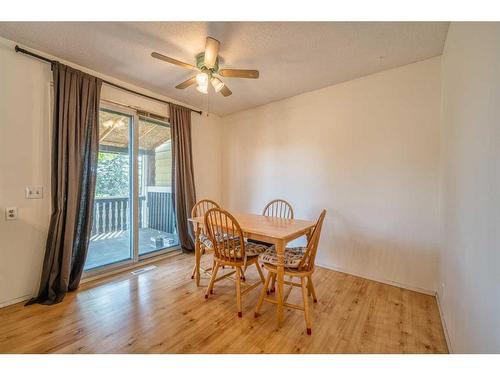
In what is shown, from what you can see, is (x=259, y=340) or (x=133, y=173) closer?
(x=259, y=340)

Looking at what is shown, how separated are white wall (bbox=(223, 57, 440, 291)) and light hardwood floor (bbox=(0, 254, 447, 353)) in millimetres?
472

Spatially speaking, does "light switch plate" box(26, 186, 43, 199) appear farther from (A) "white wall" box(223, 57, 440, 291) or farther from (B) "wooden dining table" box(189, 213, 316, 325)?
(A) "white wall" box(223, 57, 440, 291)

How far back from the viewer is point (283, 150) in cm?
344

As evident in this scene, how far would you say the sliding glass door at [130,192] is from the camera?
2.79 m

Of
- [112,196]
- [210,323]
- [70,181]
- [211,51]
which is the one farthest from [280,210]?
[70,181]

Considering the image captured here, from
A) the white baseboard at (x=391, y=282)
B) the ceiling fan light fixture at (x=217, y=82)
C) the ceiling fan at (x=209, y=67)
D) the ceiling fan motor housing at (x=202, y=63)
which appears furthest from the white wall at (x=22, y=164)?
the white baseboard at (x=391, y=282)

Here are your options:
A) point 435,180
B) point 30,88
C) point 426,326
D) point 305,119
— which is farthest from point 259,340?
point 30,88

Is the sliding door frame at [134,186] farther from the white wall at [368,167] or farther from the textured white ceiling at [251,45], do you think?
the white wall at [368,167]

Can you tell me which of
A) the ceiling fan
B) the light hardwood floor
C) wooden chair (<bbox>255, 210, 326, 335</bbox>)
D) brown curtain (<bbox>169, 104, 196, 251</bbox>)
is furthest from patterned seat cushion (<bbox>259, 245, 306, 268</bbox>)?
brown curtain (<bbox>169, 104, 196, 251</bbox>)

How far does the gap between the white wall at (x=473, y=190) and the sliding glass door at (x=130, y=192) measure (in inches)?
129

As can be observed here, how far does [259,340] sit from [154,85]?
3134 millimetres
